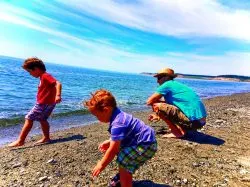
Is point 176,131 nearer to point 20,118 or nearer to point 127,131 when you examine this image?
point 127,131

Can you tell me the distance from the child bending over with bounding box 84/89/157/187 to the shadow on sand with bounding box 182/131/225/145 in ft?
13.7

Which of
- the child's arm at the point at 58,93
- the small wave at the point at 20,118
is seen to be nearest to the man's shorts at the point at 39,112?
the child's arm at the point at 58,93

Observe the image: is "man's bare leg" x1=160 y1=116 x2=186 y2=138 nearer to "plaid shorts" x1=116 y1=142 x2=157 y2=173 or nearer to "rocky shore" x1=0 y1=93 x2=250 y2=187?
"rocky shore" x1=0 y1=93 x2=250 y2=187

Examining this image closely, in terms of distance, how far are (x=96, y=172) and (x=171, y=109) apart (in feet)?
14.6

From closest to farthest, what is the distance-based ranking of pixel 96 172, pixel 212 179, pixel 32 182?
pixel 96 172, pixel 32 182, pixel 212 179

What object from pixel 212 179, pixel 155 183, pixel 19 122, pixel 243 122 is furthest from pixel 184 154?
pixel 19 122

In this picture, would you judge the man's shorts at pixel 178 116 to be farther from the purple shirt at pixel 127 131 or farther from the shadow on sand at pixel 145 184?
the purple shirt at pixel 127 131

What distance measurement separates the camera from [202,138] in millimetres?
9594

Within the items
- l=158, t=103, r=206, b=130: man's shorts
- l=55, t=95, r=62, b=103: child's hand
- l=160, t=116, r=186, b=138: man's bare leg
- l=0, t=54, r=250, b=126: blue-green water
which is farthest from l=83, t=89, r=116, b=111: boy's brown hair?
l=0, t=54, r=250, b=126: blue-green water

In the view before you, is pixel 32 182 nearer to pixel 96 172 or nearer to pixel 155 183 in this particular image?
pixel 96 172

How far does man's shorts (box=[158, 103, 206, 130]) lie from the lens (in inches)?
352

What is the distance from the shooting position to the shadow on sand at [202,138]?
30.2 feet

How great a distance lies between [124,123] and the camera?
5059 mm

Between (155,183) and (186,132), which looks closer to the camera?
(155,183)
